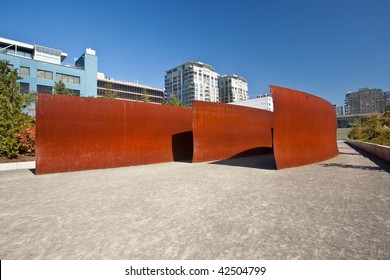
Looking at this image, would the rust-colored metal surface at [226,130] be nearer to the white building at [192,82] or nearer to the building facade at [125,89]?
the building facade at [125,89]

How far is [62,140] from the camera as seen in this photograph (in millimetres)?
9906

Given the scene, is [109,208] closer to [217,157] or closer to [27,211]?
[27,211]

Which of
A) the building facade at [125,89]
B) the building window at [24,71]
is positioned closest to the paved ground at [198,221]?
the building window at [24,71]

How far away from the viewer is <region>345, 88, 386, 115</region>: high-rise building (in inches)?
4941

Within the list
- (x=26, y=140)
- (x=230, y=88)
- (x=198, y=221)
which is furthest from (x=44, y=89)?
(x=230, y=88)

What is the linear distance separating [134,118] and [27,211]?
26.8 ft

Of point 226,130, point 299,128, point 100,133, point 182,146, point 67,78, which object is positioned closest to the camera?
point 299,128

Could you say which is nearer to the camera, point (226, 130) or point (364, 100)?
point (226, 130)

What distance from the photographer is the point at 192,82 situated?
106m

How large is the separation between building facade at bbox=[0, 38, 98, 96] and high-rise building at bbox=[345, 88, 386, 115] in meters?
156

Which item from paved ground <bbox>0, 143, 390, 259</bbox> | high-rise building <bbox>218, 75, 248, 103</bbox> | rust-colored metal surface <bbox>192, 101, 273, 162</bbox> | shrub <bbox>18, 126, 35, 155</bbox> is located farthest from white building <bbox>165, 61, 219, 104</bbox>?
paved ground <bbox>0, 143, 390, 259</bbox>

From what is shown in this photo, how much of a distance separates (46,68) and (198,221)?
172 feet
